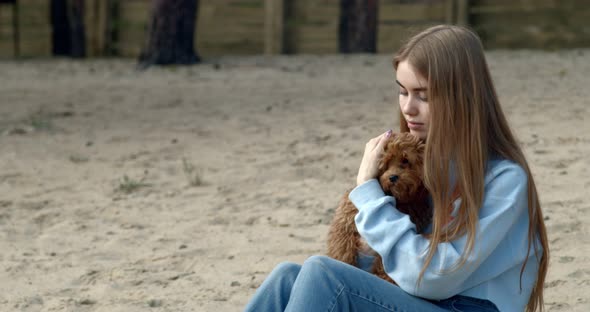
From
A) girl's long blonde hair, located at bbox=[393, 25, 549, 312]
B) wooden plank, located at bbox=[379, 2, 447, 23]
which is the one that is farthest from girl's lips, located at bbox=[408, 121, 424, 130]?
wooden plank, located at bbox=[379, 2, 447, 23]

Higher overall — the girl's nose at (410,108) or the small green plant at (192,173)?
the girl's nose at (410,108)

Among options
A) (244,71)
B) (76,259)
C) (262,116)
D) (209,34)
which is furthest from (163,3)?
(76,259)

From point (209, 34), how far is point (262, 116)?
15.1 feet

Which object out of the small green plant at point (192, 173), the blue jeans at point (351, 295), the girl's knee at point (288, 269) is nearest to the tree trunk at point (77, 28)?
the small green plant at point (192, 173)

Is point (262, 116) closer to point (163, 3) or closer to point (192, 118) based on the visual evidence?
point (192, 118)

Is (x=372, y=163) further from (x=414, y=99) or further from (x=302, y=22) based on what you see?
(x=302, y=22)

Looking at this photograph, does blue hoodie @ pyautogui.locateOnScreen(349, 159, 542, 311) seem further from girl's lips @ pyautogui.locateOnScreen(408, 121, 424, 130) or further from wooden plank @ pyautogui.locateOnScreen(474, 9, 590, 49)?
wooden plank @ pyautogui.locateOnScreen(474, 9, 590, 49)

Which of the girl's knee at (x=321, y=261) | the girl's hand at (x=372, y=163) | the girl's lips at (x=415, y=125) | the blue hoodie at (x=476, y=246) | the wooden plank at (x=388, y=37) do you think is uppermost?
the girl's lips at (x=415, y=125)

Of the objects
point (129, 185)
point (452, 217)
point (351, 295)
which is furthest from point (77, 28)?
point (452, 217)

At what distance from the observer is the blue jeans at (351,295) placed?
2.55 m

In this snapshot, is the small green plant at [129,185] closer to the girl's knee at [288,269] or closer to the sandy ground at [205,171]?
the sandy ground at [205,171]

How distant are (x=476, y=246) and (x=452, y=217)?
132 millimetres

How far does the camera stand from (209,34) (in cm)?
1193

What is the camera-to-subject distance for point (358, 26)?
1103cm
